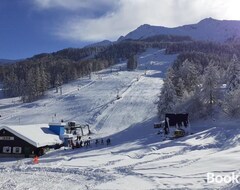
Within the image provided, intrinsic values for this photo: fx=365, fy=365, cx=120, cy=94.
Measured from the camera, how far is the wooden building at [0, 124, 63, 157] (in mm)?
43781

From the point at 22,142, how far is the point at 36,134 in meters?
2.43

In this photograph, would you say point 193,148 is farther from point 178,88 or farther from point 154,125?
point 178,88

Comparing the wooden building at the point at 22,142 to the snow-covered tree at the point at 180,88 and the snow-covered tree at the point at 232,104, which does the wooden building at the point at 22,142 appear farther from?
the snow-covered tree at the point at 180,88

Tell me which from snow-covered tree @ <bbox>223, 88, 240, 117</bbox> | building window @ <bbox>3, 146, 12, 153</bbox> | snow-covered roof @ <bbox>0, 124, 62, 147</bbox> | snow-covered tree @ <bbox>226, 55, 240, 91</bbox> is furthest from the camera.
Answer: snow-covered tree @ <bbox>226, 55, 240, 91</bbox>

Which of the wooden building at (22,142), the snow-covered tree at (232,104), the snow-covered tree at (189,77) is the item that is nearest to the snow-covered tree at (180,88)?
the snow-covered tree at (189,77)

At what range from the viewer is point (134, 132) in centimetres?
5872

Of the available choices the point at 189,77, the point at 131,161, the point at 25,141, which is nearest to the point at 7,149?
the point at 25,141

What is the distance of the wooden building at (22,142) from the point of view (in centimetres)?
4378

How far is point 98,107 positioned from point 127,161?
56.3 meters

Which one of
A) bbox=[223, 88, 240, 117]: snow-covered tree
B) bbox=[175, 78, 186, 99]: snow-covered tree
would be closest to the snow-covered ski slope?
bbox=[223, 88, 240, 117]: snow-covered tree

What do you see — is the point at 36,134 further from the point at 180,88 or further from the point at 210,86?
the point at 180,88

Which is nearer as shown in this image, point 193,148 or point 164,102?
point 193,148

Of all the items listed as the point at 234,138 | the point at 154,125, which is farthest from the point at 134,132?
the point at 234,138

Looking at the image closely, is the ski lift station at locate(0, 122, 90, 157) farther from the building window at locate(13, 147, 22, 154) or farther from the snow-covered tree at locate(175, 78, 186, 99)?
the snow-covered tree at locate(175, 78, 186, 99)
